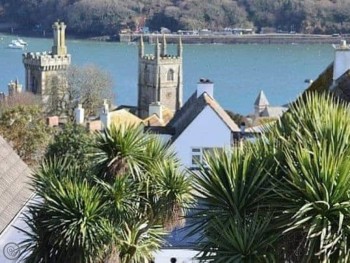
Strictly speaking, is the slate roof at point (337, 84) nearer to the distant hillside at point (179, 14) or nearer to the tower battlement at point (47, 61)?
the tower battlement at point (47, 61)

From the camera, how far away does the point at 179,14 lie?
17600 centimetres

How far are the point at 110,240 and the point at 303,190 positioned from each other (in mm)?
3710

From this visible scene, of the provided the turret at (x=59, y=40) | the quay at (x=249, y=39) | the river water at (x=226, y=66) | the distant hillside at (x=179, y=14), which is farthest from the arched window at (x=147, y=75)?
the distant hillside at (x=179, y=14)

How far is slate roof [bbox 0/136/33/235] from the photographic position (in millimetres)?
12234

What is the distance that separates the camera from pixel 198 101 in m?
19.6

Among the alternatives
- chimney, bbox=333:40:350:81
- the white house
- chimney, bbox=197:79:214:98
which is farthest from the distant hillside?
chimney, bbox=333:40:350:81

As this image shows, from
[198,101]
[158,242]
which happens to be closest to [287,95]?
[198,101]

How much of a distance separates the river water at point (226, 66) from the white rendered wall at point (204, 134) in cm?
4940

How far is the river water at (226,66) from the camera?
9288 centimetres

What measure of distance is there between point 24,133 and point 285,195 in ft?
74.4

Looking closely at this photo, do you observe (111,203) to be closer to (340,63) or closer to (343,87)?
(343,87)

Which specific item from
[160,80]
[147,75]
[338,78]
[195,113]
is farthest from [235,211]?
[147,75]

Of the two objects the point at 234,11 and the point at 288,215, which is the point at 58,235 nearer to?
the point at 288,215

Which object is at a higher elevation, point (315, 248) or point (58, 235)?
point (315, 248)
